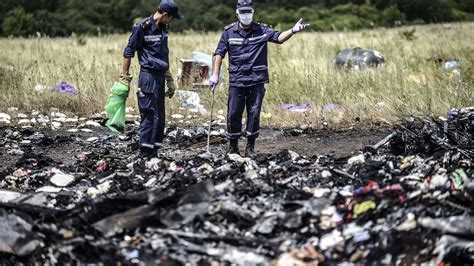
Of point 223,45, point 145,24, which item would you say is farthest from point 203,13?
point 145,24

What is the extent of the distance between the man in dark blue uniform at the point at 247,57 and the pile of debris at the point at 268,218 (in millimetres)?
1246

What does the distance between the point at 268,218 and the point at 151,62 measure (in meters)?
2.54

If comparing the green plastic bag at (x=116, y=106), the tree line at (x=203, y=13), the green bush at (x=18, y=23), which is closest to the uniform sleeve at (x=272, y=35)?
the green plastic bag at (x=116, y=106)

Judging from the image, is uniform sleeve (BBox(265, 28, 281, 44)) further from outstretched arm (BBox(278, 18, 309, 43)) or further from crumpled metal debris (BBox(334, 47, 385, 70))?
crumpled metal debris (BBox(334, 47, 385, 70))

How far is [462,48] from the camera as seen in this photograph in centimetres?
1196

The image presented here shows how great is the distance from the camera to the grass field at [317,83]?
7.75 m

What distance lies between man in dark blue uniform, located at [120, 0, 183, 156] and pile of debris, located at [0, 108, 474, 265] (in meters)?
1.11

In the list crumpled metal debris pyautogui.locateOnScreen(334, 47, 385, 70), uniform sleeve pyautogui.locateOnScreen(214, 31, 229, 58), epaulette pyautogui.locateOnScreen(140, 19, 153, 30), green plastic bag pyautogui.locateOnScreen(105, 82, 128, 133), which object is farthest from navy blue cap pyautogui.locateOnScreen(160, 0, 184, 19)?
crumpled metal debris pyautogui.locateOnScreen(334, 47, 385, 70)

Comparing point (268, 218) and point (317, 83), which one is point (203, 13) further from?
point (268, 218)

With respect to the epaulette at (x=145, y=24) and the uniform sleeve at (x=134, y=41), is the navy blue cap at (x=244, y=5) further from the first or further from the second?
the uniform sleeve at (x=134, y=41)

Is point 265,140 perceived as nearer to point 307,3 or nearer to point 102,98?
point 102,98

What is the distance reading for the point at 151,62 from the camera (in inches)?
227

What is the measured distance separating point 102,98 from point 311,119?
3322 mm

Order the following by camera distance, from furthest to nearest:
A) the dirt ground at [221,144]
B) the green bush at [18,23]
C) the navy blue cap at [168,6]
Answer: the green bush at [18,23] → the dirt ground at [221,144] → the navy blue cap at [168,6]
